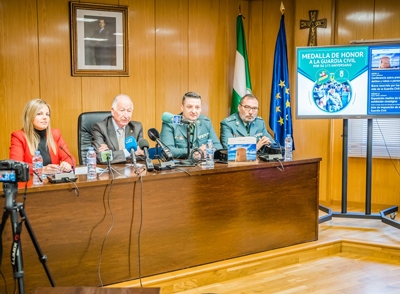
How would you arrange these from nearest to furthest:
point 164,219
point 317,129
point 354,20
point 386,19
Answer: point 164,219, point 386,19, point 354,20, point 317,129

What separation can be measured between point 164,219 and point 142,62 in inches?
85.5

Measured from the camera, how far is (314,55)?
4.03 metres

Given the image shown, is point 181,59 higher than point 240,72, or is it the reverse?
point 181,59

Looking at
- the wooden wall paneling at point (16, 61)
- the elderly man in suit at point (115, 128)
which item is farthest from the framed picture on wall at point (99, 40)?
the elderly man in suit at point (115, 128)

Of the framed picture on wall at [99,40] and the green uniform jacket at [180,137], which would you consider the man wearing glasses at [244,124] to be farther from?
the framed picture on wall at [99,40]

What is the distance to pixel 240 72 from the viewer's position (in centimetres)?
502

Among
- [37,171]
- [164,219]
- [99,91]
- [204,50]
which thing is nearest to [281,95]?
[204,50]

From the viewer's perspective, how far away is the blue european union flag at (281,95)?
491 centimetres

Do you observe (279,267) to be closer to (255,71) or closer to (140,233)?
(140,233)

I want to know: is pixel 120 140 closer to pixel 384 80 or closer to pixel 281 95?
pixel 281 95

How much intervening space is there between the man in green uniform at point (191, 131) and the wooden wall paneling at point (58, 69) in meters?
1.08

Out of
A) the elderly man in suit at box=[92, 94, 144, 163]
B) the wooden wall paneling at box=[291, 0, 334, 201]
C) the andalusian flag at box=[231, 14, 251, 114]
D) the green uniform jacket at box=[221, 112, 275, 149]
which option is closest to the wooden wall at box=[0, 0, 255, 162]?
the andalusian flag at box=[231, 14, 251, 114]

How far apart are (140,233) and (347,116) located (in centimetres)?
218

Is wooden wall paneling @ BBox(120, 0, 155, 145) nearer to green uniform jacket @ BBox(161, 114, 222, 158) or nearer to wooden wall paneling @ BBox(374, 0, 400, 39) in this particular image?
green uniform jacket @ BBox(161, 114, 222, 158)
